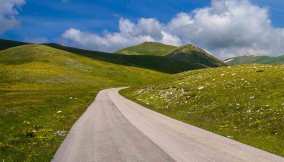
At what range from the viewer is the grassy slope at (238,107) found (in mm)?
30125

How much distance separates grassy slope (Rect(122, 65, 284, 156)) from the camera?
30.1 m

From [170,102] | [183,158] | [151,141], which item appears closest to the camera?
[183,158]

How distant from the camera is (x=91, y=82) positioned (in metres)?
162

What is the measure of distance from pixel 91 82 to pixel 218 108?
122 meters

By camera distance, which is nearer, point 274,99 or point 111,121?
point 111,121

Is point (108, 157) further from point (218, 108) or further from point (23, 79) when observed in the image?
point (23, 79)

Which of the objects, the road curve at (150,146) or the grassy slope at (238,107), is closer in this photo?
the road curve at (150,146)

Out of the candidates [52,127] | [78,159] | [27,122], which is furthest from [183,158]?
[27,122]

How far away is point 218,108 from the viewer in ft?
142

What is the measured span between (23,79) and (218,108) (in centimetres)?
11048

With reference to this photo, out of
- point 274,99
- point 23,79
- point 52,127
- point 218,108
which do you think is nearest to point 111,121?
point 52,127

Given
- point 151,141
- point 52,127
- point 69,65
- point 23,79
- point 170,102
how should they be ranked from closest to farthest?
1. point 151,141
2. point 52,127
3. point 170,102
4. point 23,79
5. point 69,65

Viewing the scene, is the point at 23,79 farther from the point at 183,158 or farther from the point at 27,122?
the point at 183,158

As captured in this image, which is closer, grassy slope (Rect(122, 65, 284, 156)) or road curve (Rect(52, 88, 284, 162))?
road curve (Rect(52, 88, 284, 162))
